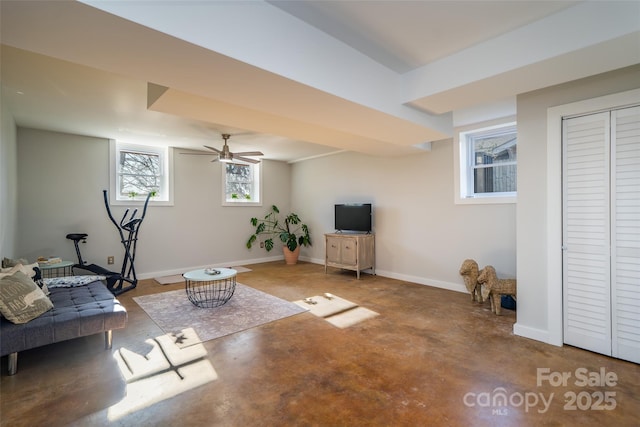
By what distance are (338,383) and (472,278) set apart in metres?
2.64

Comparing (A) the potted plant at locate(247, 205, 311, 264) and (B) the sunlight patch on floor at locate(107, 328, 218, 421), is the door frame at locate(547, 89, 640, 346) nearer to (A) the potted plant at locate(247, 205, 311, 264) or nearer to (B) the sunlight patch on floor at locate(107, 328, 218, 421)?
(B) the sunlight patch on floor at locate(107, 328, 218, 421)

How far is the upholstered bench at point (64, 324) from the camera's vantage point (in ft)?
7.00

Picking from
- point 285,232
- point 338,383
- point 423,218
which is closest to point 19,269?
point 338,383

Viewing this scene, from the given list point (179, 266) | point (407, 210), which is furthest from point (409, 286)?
point (179, 266)

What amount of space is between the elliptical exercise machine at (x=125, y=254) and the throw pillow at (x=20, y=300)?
1917 millimetres

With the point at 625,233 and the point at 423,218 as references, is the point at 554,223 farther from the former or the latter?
the point at 423,218

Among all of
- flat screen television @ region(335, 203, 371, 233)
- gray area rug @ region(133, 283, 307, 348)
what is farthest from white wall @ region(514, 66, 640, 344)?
flat screen television @ region(335, 203, 371, 233)

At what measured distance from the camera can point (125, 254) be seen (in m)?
4.83

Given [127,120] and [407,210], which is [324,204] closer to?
[407,210]

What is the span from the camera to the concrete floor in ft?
5.80

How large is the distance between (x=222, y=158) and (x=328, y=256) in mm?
Result: 2683

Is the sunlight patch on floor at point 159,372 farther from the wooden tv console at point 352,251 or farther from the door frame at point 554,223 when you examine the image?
the wooden tv console at point 352,251

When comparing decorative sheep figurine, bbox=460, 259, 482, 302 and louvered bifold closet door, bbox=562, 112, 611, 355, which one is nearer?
louvered bifold closet door, bbox=562, 112, 611, 355

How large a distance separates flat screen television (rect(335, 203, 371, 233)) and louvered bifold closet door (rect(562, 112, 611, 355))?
123 inches
